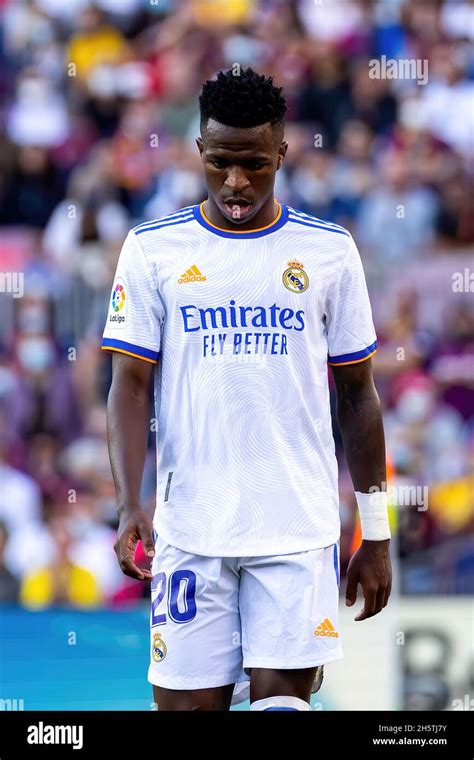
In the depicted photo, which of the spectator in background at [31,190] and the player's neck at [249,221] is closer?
the player's neck at [249,221]

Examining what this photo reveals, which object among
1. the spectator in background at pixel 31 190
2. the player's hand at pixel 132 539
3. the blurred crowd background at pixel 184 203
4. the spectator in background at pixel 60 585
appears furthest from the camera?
the spectator in background at pixel 31 190

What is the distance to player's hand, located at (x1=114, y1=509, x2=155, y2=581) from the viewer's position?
3.57m

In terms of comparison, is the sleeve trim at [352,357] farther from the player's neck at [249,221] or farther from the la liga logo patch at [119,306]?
the la liga logo patch at [119,306]

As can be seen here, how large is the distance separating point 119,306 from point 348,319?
25.5 inches

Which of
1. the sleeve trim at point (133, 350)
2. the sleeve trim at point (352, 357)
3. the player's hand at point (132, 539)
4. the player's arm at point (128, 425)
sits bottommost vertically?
the player's hand at point (132, 539)

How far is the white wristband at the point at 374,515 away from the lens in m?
3.99

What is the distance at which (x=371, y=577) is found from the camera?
12.9 feet

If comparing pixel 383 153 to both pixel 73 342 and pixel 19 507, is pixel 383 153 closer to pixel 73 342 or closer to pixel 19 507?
pixel 73 342

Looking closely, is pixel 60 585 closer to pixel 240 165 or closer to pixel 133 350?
pixel 133 350

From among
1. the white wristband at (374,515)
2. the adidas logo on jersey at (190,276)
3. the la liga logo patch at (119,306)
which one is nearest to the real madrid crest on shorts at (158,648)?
the white wristband at (374,515)

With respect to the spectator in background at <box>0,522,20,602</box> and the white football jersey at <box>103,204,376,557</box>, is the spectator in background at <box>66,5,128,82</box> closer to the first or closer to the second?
the spectator in background at <box>0,522,20,602</box>

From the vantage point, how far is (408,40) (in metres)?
10.3
